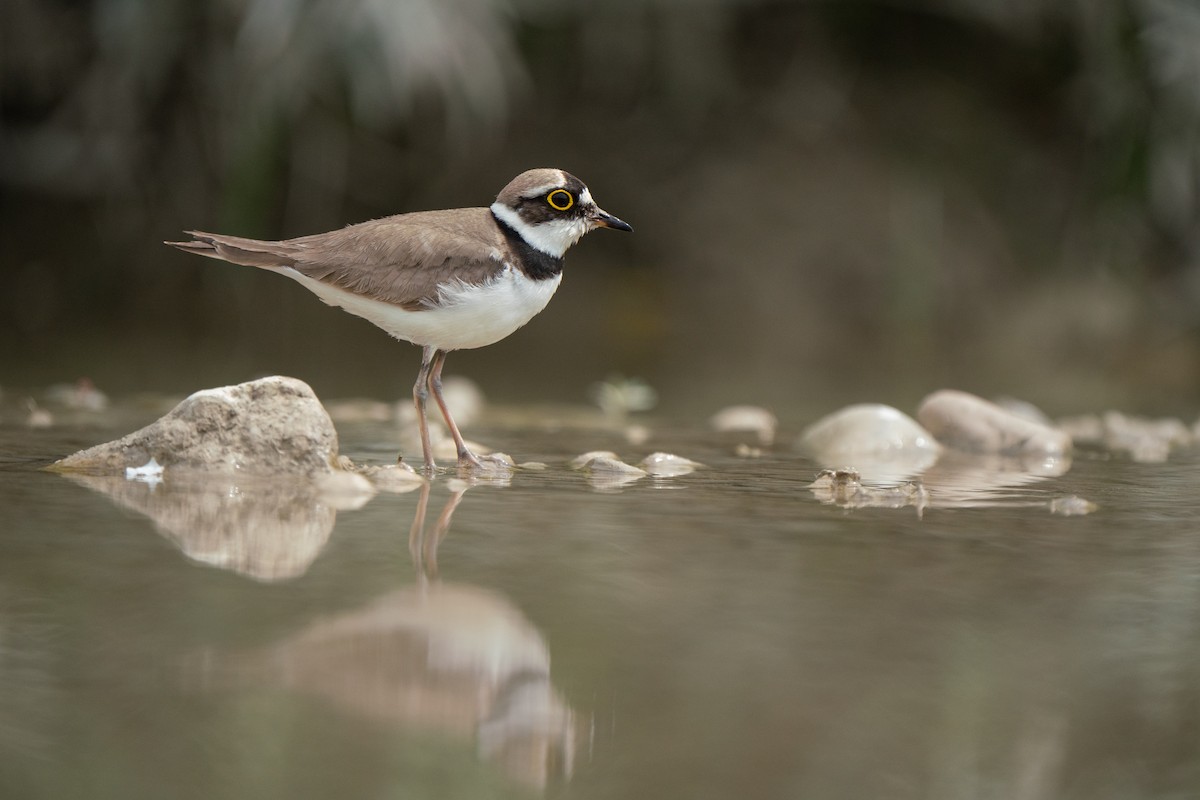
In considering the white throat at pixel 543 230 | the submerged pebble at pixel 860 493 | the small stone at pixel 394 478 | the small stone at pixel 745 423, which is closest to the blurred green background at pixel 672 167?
the small stone at pixel 745 423

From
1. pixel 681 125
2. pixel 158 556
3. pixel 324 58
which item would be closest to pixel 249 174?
pixel 324 58

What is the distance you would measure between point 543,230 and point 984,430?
7.43 feet

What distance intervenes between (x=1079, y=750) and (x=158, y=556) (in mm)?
2118

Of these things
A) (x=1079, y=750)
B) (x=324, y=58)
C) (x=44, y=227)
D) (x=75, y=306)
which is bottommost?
(x=1079, y=750)

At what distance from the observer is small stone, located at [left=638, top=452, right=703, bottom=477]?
16.1 feet

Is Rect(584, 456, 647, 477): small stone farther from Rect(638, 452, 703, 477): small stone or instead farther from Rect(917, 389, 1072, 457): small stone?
Rect(917, 389, 1072, 457): small stone

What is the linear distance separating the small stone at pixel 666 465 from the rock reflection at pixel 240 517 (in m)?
1.31

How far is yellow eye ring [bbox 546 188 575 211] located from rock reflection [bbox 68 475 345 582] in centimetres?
137

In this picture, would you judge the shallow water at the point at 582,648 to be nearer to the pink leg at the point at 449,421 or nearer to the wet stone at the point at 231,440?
the wet stone at the point at 231,440

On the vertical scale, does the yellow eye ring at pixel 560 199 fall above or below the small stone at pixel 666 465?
above

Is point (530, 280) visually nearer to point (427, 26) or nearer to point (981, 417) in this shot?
point (981, 417)

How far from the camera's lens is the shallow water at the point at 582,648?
2057 mm

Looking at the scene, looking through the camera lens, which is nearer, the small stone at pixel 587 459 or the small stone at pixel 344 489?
the small stone at pixel 344 489

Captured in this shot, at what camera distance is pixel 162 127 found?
1120 centimetres
